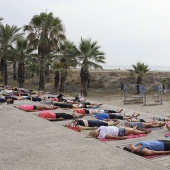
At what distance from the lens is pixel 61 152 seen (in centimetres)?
645

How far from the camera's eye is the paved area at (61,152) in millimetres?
5562

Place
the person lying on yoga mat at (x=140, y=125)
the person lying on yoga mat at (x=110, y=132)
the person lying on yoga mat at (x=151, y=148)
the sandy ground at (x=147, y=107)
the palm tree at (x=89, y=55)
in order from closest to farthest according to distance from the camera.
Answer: the person lying on yoga mat at (x=151, y=148) < the person lying on yoga mat at (x=110, y=132) < the person lying on yoga mat at (x=140, y=125) < the sandy ground at (x=147, y=107) < the palm tree at (x=89, y=55)

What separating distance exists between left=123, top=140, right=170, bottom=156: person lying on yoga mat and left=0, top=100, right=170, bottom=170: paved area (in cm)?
20

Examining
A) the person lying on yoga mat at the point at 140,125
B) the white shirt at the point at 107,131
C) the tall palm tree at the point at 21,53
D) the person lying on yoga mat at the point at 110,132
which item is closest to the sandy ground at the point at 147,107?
the person lying on yoga mat at the point at 140,125

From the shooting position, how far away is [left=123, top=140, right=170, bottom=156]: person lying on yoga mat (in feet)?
21.0

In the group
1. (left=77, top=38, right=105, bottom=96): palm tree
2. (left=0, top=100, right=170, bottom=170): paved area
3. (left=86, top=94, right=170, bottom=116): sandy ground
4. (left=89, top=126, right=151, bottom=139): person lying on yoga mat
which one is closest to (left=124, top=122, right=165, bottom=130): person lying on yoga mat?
(left=0, top=100, right=170, bottom=170): paved area

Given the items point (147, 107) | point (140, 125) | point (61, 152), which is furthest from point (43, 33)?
point (61, 152)

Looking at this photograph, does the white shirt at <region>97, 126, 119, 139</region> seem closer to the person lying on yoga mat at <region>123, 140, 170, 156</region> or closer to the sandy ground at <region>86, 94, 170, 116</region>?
the person lying on yoga mat at <region>123, 140, 170, 156</region>

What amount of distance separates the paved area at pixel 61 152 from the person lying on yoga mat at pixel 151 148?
200mm

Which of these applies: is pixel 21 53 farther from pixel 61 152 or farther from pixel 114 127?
pixel 61 152

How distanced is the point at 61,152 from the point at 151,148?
6.43ft

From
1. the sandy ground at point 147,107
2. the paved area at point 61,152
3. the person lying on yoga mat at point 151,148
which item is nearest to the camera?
the paved area at point 61,152

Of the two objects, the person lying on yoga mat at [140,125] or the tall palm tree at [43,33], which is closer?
the person lying on yoga mat at [140,125]

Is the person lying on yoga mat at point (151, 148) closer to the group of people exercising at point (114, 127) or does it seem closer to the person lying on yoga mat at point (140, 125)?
the group of people exercising at point (114, 127)
